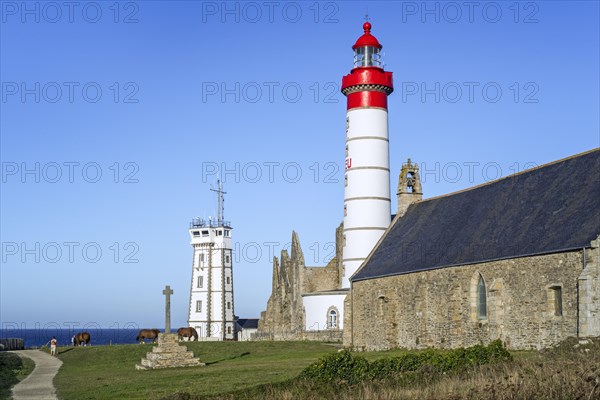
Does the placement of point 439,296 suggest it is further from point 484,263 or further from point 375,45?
point 375,45

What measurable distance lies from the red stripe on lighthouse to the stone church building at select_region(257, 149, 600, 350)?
4.74 metres

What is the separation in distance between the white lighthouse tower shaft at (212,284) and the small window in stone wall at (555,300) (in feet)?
164

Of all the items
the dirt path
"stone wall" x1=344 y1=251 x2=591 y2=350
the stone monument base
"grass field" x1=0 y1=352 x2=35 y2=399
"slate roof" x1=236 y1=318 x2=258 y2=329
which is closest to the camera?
the dirt path

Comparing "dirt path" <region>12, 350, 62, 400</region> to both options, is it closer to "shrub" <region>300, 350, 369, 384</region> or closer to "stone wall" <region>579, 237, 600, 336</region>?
"shrub" <region>300, 350, 369, 384</region>

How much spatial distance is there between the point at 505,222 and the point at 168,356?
51.9ft

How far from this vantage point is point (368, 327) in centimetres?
4109

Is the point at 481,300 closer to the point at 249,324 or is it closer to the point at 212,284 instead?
the point at 212,284

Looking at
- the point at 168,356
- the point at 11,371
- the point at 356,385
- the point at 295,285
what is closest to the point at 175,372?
the point at 168,356

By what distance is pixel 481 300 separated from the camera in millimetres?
31594

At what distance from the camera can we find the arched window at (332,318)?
50719 millimetres

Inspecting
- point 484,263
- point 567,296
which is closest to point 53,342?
point 484,263

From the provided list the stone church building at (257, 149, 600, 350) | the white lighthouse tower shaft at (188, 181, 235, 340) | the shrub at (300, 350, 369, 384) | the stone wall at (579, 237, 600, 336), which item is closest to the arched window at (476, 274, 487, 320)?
the stone church building at (257, 149, 600, 350)

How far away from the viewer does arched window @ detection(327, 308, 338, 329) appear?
50719 millimetres

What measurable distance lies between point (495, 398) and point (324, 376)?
236 inches
